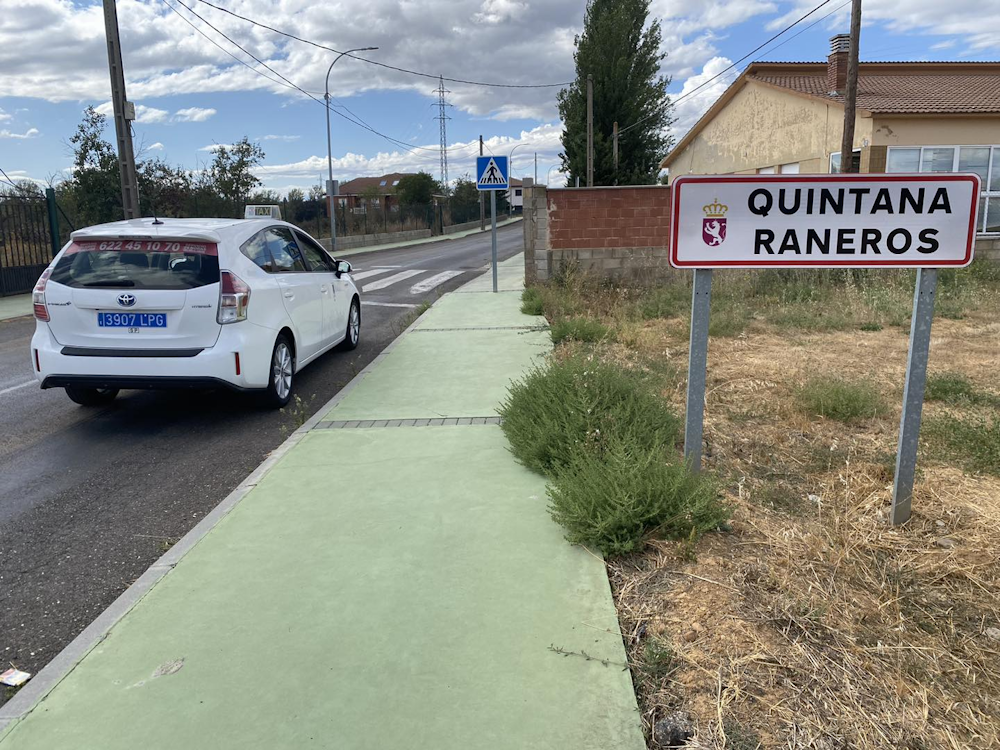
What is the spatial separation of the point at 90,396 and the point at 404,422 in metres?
3.13

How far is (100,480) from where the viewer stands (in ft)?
16.6

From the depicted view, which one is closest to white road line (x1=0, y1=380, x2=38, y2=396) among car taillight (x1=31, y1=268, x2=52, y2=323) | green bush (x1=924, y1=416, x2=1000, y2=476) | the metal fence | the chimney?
car taillight (x1=31, y1=268, x2=52, y2=323)

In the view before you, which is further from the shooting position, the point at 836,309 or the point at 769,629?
the point at 836,309

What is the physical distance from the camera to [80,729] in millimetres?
2469

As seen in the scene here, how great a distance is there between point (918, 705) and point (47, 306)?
20.4 feet

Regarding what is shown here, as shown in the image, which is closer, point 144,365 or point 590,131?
point 144,365

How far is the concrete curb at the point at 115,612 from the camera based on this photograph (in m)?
2.62

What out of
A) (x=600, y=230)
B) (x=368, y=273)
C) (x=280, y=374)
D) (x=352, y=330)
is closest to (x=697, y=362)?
(x=280, y=374)

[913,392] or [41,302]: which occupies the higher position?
[41,302]

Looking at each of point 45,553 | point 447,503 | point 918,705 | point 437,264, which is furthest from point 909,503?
point 437,264

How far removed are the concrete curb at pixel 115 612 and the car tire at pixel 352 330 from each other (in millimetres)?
4048

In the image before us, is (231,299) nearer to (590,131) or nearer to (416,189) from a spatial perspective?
(590,131)

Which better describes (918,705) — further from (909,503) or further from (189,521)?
(189,521)

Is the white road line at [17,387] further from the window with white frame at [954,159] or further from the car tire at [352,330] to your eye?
the window with white frame at [954,159]
